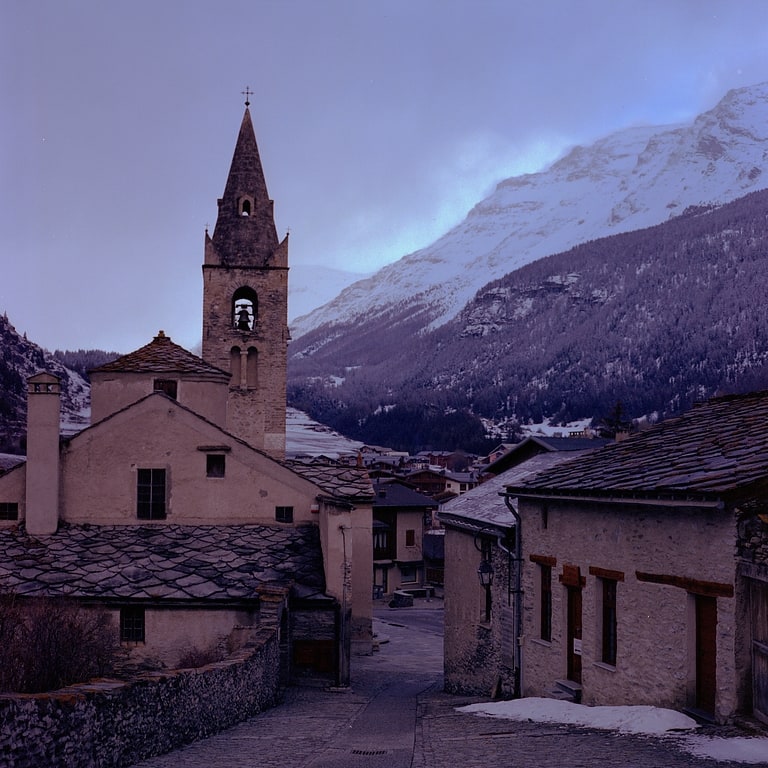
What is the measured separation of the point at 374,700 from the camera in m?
23.9

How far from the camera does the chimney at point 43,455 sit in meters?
26.9

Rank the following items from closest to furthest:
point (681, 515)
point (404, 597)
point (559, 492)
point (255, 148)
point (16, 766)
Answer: point (16, 766) < point (681, 515) < point (559, 492) < point (255, 148) < point (404, 597)

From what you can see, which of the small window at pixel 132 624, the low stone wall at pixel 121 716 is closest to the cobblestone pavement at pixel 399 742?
the low stone wall at pixel 121 716

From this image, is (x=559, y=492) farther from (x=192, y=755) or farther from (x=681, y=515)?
(x=192, y=755)

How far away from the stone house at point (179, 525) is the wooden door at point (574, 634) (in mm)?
6069

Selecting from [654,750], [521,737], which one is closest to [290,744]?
[521,737]

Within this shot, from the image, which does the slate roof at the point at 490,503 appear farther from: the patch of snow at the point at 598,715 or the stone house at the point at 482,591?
the patch of snow at the point at 598,715

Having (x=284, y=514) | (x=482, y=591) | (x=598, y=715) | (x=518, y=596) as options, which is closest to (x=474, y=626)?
(x=482, y=591)

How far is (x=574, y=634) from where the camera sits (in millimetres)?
18234

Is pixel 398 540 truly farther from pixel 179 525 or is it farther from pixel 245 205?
pixel 179 525

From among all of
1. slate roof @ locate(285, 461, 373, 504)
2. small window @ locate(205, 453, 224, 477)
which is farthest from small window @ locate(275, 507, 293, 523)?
slate roof @ locate(285, 461, 373, 504)

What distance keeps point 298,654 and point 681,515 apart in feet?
Answer: 42.6

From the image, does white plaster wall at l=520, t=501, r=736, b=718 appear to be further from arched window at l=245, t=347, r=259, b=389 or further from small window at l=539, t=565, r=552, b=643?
arched window at l=245, t=347, r=259, b=389

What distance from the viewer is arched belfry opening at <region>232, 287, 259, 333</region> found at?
4878 centimetres
